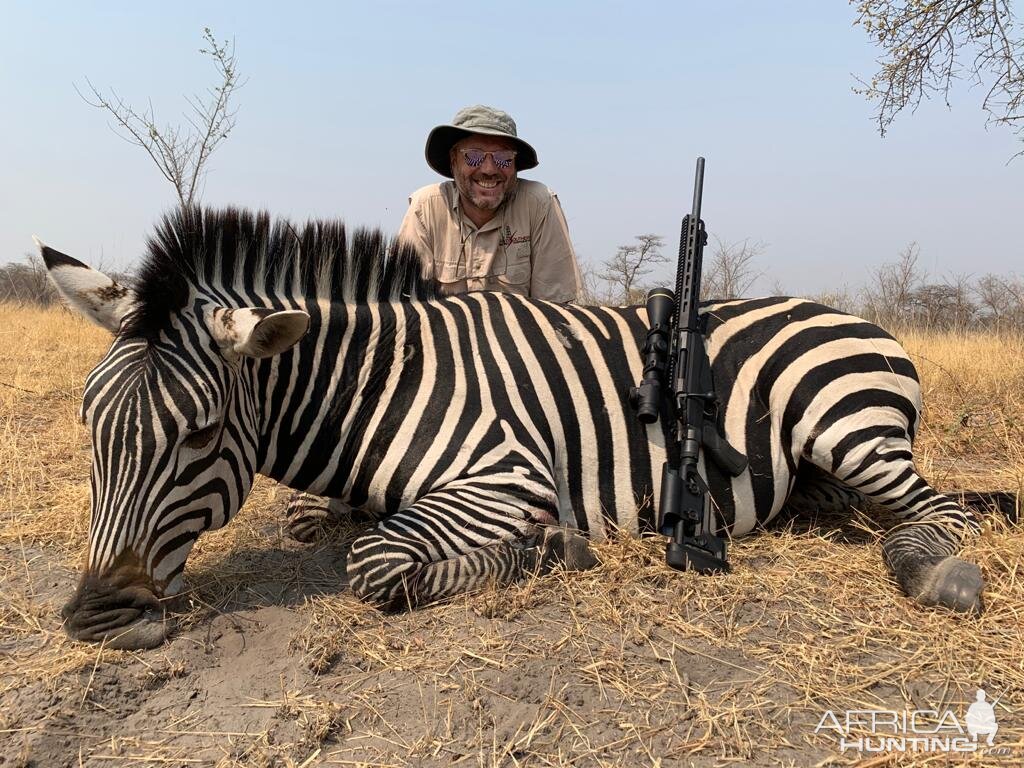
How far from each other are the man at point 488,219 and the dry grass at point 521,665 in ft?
9.21

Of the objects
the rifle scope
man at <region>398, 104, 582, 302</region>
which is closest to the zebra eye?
the rifle scope

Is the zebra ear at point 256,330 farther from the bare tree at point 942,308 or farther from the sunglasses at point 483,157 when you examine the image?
the bare tree at point 942,308

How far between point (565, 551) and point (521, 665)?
0.65m

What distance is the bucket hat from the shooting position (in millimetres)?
4781

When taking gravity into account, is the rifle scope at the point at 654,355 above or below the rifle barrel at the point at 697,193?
below

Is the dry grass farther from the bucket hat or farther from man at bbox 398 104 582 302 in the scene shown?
the bucket hat

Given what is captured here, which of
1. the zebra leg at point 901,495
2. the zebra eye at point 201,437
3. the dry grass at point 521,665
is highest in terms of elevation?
the zebra eye at point 201,437

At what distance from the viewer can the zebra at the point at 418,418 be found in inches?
90.0

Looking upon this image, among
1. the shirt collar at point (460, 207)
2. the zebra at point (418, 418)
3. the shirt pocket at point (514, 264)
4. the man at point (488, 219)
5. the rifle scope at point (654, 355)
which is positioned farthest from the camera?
the shirt pocket at point (514, 264)

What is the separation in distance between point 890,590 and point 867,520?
77 cm

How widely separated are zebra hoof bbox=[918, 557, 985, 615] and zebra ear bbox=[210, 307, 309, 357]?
2.47 meters

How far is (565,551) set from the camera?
267 cm

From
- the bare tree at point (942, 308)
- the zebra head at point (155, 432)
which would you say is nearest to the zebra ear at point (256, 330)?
the zebra head at point (155, 432)

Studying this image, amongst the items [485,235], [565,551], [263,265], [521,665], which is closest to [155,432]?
[263,265]
